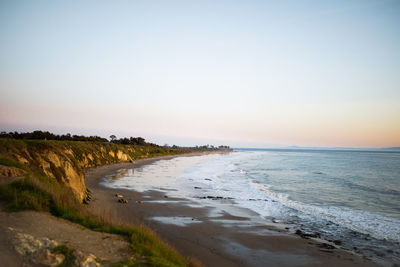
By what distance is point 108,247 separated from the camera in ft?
21.1

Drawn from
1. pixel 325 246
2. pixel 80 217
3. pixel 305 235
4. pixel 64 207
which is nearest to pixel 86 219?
pixel 80 217

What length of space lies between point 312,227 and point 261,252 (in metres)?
5.19

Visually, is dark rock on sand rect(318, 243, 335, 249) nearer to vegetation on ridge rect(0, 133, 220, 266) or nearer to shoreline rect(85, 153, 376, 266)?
shoreline rect(85, 153, 376, 266)

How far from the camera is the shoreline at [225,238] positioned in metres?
9.12

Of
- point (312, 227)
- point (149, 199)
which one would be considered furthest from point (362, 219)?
point (149, 199)

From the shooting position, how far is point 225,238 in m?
11.2

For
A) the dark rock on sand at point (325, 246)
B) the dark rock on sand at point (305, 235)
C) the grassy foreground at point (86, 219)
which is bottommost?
the dark rock on sand at point (305, 235)

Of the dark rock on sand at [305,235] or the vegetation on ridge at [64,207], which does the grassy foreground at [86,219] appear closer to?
the vegetation on ridge at [64,207]

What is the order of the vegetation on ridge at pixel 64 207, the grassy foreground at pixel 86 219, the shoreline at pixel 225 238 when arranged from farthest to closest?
the shoreline at pixel 225 238 → the vegetation on ridge at pixel 64 207 → the grassy foreground at pixel 86 219

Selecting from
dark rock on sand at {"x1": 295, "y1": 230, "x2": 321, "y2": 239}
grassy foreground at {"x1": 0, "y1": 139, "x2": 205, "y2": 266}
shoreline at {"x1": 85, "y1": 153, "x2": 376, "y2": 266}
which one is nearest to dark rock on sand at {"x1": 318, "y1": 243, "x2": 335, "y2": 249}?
shoreline at {"x1": 85, "y1": 153, "x2": 376, "y2": 266}

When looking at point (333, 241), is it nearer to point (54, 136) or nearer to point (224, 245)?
point (224, 245)

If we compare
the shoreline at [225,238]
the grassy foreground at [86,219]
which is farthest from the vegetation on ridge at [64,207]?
the shoreline at [225,238]

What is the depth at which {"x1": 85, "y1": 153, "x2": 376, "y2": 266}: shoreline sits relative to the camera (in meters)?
9.12

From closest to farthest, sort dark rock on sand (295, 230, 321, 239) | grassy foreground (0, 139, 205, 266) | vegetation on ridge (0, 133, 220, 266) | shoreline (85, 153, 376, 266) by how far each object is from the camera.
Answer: grassy foreground (0, 139, 205, 266), vegetation on ridge (0, 133, 220, 266), shoreline (85, 153, 376, 266), dark rock on sand (295, 230, 321, 239)
